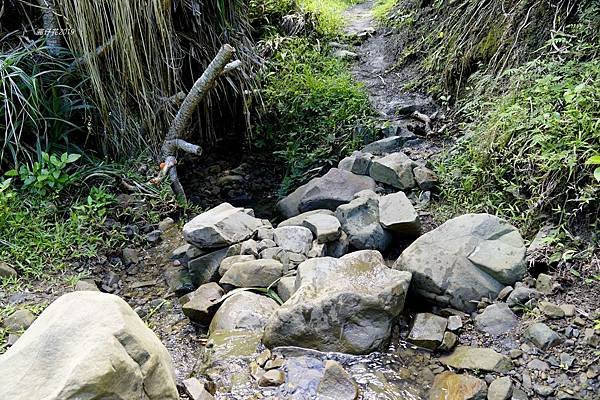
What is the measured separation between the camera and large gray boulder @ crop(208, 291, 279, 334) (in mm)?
2229

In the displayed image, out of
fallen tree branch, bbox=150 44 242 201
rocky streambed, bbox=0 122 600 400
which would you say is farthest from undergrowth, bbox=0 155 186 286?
rocky streambed, bbox=0 122 600 400

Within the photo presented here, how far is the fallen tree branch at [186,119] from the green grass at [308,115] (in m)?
0.65

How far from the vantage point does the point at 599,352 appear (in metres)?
1.87

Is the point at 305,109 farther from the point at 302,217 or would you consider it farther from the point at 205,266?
the point at 205,266

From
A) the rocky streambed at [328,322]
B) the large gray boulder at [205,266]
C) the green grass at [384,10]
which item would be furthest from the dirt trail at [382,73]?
the large gray boulder at [205,266]

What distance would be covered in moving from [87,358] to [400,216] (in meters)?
1.60

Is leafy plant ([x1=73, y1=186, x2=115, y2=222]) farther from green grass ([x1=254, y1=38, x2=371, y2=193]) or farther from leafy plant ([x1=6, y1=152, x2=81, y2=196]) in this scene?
green grass ([x1=254, y1=38, x2=371, y2=193])

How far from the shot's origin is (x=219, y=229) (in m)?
2.70

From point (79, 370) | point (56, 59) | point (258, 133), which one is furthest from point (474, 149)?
point (56, 59)

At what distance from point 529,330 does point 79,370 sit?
154 centimetres

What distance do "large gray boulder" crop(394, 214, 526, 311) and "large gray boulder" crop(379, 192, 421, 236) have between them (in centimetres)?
19

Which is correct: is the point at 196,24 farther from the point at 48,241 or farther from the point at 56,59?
the point at 48,241

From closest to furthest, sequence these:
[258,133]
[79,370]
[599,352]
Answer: [79,370] < [599,352] < [258,133]

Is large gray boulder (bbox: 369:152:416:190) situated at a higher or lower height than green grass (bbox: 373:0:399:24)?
lower
